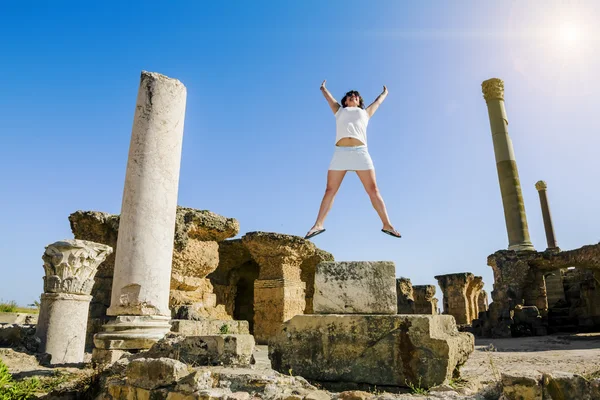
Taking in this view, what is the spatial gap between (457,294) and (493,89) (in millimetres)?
10189

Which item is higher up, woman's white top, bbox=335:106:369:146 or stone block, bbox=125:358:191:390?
woman's white top, bbox=335:106:369:146

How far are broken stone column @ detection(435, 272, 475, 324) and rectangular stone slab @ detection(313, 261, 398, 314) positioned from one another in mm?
19357


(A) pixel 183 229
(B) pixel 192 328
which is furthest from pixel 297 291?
(B) pixel 192 328

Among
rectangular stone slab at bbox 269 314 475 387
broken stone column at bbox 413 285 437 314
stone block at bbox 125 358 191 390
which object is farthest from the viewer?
broken stone column at bbox 413 285 437 314

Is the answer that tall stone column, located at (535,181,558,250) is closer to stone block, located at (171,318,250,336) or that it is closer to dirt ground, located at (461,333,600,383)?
dirt ground, located at (461,333,600,383)

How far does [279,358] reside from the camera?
3.94 meters

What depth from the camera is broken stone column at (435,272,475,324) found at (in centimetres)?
2167

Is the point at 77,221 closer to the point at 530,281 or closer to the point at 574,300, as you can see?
the point at 530,281

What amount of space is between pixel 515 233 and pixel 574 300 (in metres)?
5.37

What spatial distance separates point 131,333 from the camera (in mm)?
5316

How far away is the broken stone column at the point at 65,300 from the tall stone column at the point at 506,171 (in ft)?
56.0

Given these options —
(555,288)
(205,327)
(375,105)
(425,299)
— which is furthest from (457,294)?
(375,105)

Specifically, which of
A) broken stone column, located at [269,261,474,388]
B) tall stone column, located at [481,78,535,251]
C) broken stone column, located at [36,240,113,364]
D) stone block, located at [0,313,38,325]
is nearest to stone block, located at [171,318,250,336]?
broken stone column, located at [36,240,113,364]

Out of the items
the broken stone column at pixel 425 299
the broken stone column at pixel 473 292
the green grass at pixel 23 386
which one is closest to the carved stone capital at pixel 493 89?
the broken stone column at pixel 473 292
